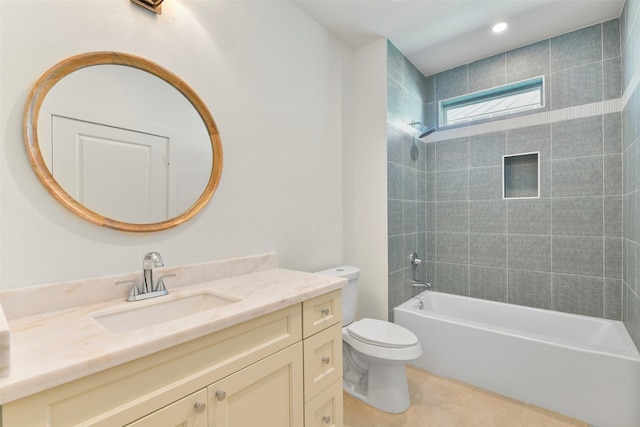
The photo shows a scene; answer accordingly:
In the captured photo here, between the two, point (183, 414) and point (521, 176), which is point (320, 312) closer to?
point (183, 414)

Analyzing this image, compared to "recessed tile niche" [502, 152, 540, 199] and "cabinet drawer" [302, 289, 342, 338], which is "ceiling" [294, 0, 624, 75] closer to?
"recessed tile niche" [502, 152, 540, 199]

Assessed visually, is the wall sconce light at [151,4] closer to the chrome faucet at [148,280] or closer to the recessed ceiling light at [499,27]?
the chrome faucet at [148,280]

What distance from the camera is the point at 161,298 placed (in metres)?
1.18

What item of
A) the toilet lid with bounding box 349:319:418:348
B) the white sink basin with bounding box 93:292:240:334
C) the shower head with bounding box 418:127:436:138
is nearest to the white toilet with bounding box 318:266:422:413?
the toilet lid with bounding box 349:319:418:348

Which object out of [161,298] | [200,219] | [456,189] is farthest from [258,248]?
[456,189]

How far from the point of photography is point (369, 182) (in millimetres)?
2432

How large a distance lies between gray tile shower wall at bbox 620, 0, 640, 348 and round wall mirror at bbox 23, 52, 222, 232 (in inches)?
95.3

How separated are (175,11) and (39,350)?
1.44 meters

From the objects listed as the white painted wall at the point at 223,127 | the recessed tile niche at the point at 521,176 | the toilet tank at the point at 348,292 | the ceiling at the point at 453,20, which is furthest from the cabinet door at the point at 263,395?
the recessed tile niche at the point at 521,176

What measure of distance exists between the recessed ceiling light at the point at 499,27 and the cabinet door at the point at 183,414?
2936mm

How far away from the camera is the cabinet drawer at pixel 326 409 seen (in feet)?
4.07

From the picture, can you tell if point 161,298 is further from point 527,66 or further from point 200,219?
point 527,66

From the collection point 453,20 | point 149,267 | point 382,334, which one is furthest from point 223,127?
point 453,20

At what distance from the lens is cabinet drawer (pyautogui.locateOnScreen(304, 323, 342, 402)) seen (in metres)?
1.23
